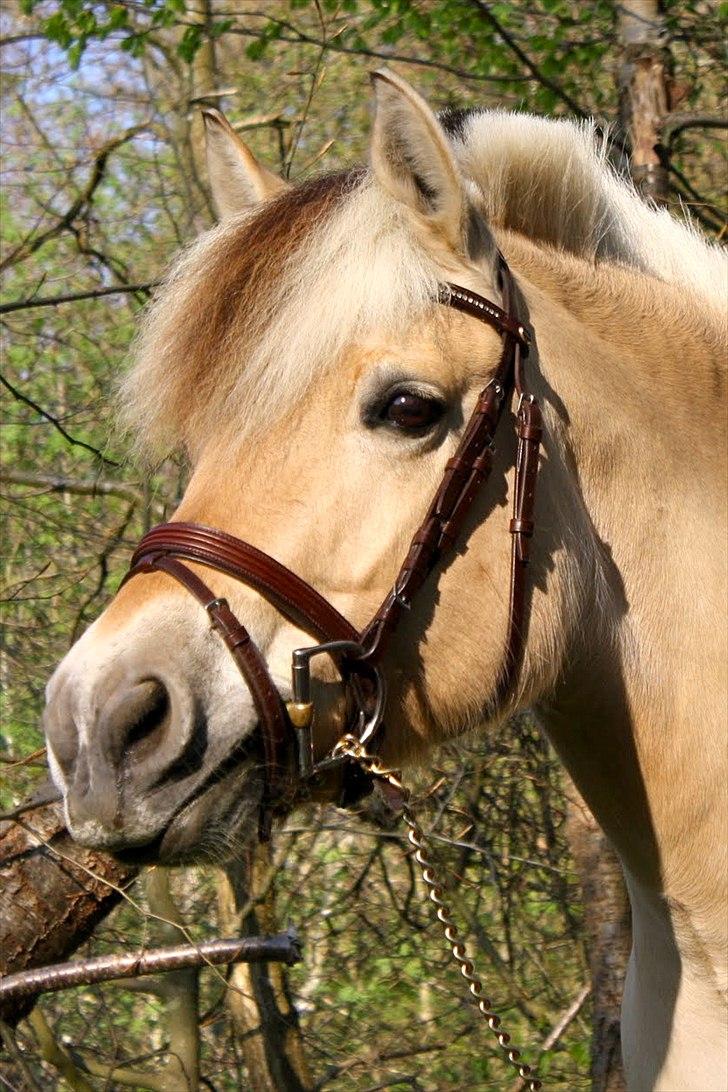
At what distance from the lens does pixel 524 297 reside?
2453 millimetres

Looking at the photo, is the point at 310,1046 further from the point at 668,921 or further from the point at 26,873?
the point at 668,921

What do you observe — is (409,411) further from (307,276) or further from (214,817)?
(214,817)

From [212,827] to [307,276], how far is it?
99 cm

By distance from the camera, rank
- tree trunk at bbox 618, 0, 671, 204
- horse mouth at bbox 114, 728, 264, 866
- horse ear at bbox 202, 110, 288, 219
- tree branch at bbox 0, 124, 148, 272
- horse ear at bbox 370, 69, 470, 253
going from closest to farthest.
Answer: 1. horse mouth at bbox 114, 728, 264, 866
2. horse ear at bbox 370, 69, 470, 253
3. horse ear at bbox 202, 110, 288, 219
4. tree trunk at bbox 618, 0, 671, 204
5. tree branch at bbox 0, 124, 148, 272

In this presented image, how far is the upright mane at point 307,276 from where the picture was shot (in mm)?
2238

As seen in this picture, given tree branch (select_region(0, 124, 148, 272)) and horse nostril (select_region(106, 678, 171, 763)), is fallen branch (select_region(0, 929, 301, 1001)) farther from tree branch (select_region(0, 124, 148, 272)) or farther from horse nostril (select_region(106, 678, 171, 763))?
tree branch (select_region(0, 124, 148, 272))

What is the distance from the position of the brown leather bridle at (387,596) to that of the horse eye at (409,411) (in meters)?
0.08

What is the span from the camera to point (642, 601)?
2424mm

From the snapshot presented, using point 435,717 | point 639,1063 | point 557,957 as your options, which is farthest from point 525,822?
point 435,717

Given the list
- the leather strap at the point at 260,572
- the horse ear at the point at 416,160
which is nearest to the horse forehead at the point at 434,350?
the horse ear at the point at 416,160

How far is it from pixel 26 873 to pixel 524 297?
243 cm

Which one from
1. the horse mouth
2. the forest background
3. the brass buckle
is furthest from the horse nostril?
the forest background

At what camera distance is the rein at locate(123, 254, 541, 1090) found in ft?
→ 6.82

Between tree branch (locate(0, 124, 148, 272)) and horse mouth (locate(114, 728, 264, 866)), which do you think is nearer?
horse mouth (locate(114, 728, 264, 866))
